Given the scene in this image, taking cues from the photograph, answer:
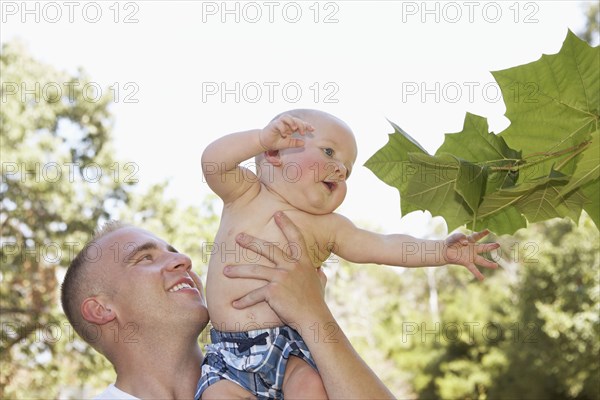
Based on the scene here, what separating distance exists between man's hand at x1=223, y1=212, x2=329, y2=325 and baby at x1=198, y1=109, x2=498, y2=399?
4 cm

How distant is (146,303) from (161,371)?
0.25 meters

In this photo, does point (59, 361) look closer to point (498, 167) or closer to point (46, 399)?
point (46, 399)

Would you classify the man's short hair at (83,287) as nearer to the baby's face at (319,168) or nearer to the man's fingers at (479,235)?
the baby's face at (319,168)

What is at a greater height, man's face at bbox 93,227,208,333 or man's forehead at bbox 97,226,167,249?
man's forehead at bbox 97,226,167,249

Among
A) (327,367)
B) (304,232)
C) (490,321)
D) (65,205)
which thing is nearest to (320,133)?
(304,232)

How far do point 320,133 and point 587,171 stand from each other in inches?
46.7

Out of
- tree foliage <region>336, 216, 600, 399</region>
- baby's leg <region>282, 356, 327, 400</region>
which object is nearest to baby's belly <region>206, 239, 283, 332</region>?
baby's leg <region>282, 356, 327, 400</region>

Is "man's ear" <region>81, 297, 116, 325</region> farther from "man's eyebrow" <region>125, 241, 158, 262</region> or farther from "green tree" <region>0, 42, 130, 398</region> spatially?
"green tree" <region>0, 42, 130, 398</region>

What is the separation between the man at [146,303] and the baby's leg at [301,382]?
162 millimetres

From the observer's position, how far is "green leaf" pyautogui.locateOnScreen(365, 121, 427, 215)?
188 centimetres

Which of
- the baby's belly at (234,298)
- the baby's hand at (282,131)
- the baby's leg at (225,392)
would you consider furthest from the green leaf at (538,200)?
the baby's leg at (225,392)

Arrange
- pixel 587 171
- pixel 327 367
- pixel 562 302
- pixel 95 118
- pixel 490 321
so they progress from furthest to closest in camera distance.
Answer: pixel 490 321, pixel 562 302, pixel 95 118, pixel 327 367, pixel 587 171

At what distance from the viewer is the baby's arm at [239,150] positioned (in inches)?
86.0

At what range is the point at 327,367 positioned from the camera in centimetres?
228
